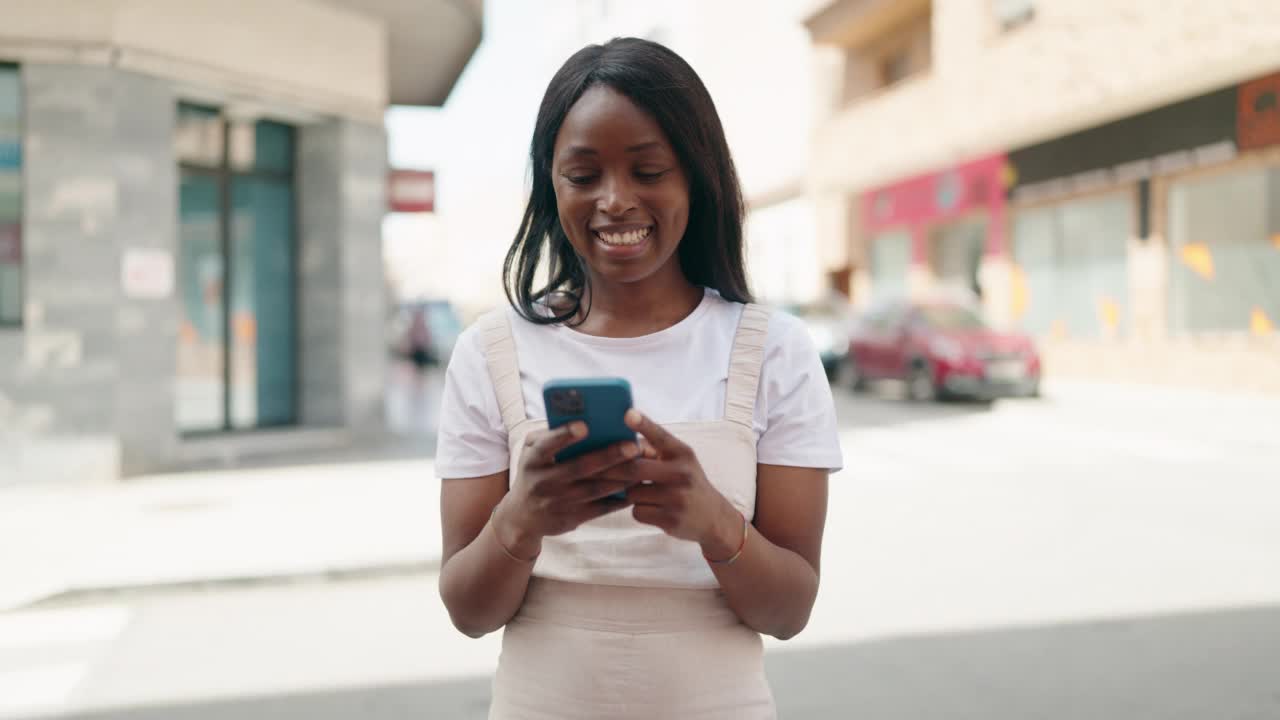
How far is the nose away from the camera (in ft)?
5.39

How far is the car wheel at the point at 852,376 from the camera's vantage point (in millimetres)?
20312

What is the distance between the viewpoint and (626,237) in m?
1.69

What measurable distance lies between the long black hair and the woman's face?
3 centimetres

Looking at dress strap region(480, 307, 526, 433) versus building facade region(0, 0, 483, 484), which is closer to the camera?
dress strap region(480, 307, 526, 433)

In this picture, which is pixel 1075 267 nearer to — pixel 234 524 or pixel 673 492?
pixel 234 524

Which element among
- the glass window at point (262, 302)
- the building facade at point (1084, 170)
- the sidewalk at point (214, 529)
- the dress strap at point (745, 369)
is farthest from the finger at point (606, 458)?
the building facade at point (1084, 170)

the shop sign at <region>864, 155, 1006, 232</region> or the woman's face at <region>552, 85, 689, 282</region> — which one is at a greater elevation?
the shop sign at <region>864, 155, 1006, 232</region>

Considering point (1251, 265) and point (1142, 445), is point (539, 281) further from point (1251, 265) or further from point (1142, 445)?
point (1251, 265)

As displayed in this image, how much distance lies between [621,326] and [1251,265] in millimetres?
19633

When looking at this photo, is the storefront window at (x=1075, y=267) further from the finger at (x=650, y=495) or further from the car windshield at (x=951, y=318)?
the finger at (x=650, y=495)

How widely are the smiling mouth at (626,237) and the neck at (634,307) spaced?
0.25 feet

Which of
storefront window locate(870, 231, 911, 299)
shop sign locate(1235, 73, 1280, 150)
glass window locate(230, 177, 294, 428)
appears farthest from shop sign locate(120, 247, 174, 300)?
storefront window locate(870, 231, 911, 299)

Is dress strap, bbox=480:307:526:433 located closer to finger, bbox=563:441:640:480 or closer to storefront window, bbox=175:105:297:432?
finger, bbox=563:441:640:480

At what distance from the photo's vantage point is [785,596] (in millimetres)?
1624
